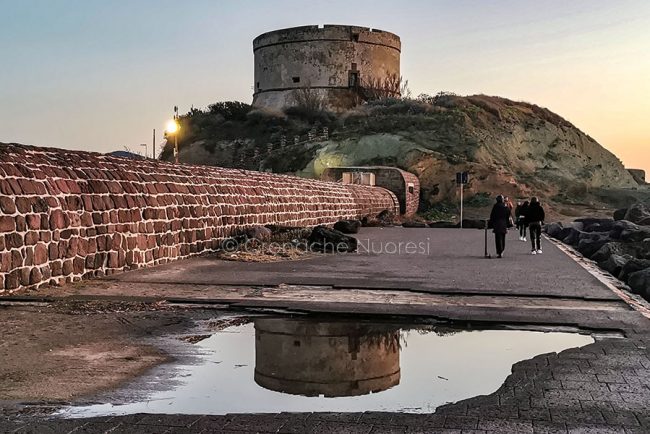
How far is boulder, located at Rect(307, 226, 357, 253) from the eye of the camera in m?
17.5

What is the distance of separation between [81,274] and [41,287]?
113 cm

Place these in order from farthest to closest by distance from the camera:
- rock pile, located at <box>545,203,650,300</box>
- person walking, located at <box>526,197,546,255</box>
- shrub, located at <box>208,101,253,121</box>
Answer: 1. shrub, located at <box>208,101,253,121</box>
2. person walking, located at <box>526,197,546,255</box>
3. rock pile, located at <box>545,203,650,300</box>

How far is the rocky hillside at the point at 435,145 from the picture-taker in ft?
155

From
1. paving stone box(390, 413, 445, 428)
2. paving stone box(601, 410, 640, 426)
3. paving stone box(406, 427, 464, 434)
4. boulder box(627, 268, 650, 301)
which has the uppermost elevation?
boulder box(627, 268, 650, 301)

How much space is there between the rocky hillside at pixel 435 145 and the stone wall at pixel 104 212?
28850mm

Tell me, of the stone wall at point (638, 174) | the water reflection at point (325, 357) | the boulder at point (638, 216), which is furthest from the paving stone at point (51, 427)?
the stone wall at point (638, 174)

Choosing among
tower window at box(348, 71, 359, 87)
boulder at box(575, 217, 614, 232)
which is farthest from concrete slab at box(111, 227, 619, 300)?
tower window at box(348, 71, 359, 87)

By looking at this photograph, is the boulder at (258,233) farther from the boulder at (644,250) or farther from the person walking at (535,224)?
the boulder at (644,250)

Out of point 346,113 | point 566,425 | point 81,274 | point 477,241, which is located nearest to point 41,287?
point 81,274

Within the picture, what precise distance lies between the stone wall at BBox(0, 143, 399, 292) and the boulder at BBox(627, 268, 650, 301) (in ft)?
25.8

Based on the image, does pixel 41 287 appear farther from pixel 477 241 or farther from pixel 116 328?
pixel 477 241

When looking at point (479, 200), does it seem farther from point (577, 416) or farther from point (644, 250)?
point (577, 416)

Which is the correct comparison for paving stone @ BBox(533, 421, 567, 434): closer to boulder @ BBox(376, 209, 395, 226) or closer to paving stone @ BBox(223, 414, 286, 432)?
paving stone @ BBox(223, 414, 286, 432)

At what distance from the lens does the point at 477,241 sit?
2223 centimetres
